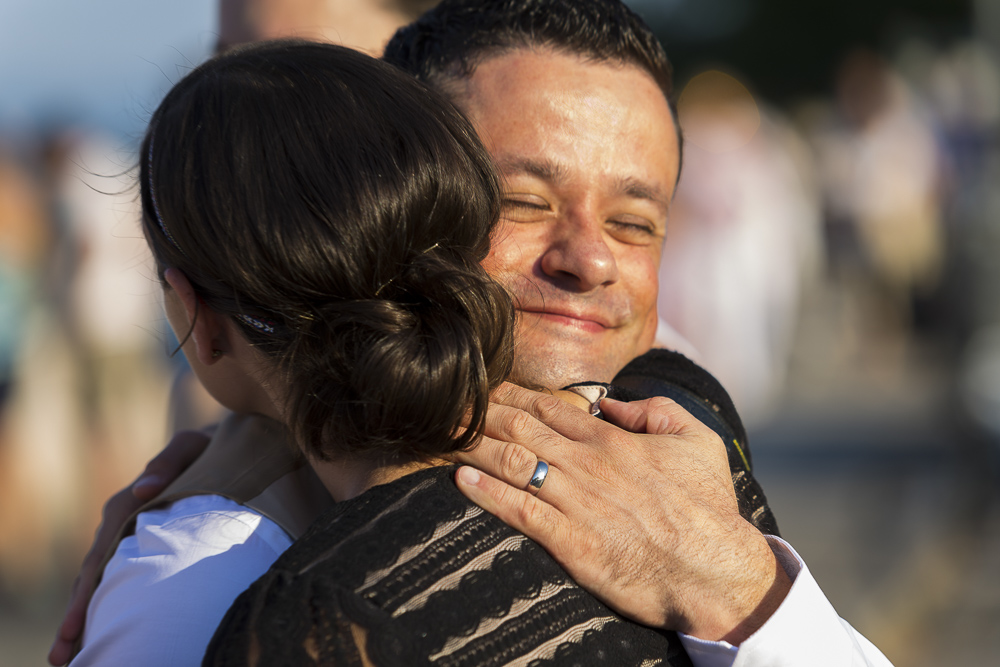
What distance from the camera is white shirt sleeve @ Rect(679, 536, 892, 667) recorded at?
60.4 inches

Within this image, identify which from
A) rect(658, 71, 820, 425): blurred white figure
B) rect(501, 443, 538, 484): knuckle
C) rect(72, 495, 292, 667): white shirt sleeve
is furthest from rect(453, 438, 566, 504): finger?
rect(658, 71, 820, 425): blurred white figure

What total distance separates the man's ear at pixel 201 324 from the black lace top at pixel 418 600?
46 centimetres

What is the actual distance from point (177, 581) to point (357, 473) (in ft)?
1.15

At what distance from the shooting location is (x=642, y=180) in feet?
7.41

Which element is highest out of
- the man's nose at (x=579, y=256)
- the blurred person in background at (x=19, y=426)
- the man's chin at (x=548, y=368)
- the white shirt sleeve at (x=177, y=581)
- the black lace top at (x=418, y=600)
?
the man's nose at (x=579, y=256)

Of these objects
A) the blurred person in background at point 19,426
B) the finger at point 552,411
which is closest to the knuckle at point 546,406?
the finger at point 552,411

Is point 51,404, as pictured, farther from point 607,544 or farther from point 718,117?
point 718,117

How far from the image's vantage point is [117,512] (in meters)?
2.26

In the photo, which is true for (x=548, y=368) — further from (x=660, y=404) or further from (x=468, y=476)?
(x=468, y=476)

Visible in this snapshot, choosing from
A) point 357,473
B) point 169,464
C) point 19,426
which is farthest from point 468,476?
point 19,426

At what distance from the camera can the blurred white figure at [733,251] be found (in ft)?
29.9

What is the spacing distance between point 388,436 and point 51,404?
6182mm

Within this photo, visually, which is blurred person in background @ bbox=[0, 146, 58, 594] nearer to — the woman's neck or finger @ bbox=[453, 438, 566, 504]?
the woman's neck

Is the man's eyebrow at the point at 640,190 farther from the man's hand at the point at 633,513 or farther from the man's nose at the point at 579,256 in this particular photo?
the man's hand at the point at 633,513
